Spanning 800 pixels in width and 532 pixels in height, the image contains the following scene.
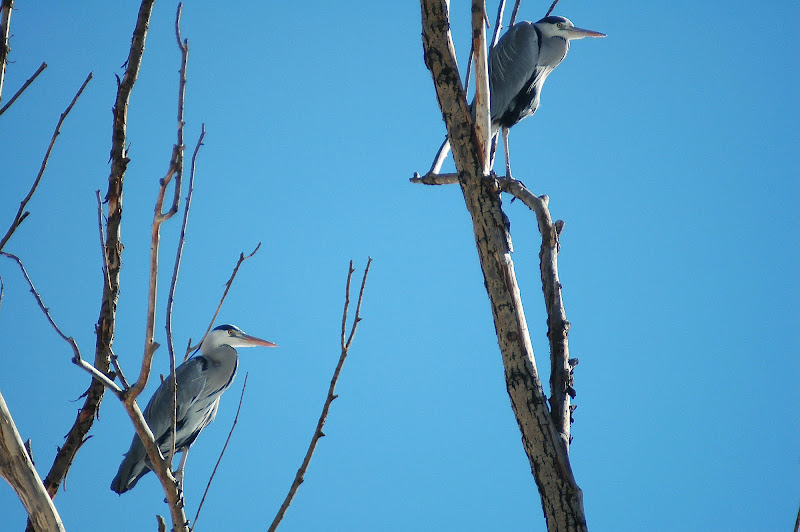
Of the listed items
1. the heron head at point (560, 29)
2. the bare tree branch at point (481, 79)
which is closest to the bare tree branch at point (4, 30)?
the bare tree branch at point (481, 79)

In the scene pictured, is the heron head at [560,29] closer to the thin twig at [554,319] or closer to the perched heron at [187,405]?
the thin twig at [554,319]

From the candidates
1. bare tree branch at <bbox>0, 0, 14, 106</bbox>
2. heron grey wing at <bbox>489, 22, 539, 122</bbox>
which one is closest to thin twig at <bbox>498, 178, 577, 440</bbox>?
bare tree branch at <bbox>0, 0, 14, 106</bbox>

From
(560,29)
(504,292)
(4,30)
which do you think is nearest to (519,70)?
(560,29)

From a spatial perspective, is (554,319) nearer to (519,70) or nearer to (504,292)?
(504,292)

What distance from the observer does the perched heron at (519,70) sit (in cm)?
415

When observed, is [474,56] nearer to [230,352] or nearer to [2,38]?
[2,38]

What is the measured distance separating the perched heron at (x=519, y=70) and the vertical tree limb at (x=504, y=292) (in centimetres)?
176

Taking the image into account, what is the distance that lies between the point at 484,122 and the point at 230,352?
8.74 feet

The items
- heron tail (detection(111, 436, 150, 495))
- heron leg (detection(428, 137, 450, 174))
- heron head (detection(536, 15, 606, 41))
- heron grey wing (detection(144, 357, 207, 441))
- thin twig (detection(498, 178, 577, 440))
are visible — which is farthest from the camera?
heron head (detection(536, 15, 606, 41))

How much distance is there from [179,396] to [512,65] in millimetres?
2524

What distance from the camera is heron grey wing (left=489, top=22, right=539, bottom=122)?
4.14 meters

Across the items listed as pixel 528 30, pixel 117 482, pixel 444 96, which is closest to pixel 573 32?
pixel 528 30

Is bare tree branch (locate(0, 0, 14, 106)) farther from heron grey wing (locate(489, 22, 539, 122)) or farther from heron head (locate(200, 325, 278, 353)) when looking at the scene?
heron head (locate(200, 325, 278, 353))

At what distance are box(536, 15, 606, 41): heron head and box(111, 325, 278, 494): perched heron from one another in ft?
8.65
